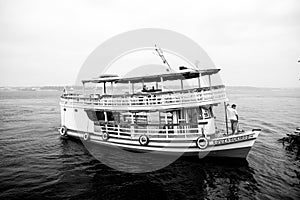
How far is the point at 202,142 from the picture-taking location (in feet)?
41.3

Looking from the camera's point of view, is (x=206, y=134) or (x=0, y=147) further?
(x=0, y=147)

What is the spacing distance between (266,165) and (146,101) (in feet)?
32.5

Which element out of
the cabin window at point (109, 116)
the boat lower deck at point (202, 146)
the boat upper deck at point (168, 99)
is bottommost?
the boat lower deck at point (202, 146)

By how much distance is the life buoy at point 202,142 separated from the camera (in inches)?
494

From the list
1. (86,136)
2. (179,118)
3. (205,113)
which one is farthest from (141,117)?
(86,136)

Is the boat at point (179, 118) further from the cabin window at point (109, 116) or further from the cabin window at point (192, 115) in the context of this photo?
the cabin window at point (109, 116)

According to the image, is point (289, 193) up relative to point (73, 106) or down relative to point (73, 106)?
down

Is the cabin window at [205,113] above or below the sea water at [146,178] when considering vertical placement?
above

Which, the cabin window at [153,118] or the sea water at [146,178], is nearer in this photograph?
the sea water at [146,178]

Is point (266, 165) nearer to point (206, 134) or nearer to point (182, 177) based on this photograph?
point (206, 134)

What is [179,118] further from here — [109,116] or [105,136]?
[109,116]

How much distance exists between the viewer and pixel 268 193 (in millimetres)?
9742

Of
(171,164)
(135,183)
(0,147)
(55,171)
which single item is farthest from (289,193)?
(0,147)

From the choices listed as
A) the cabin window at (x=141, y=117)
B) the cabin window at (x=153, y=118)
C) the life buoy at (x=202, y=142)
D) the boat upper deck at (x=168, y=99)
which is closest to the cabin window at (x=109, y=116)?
the boat upper deck at (x=168, y=99)
